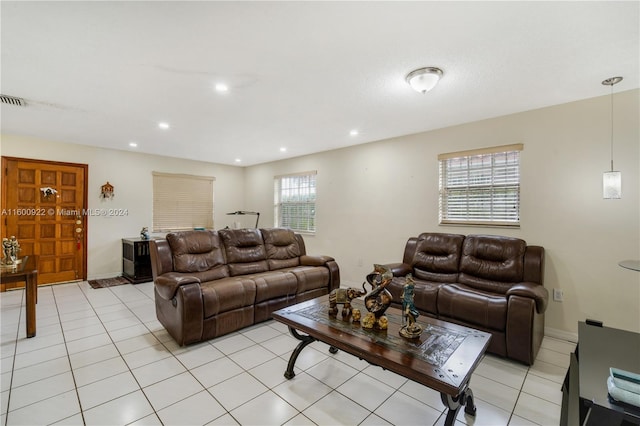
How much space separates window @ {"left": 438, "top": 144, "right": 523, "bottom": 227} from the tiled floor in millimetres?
1466

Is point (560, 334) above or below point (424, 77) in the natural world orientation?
below

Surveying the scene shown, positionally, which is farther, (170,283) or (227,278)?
(227,278)

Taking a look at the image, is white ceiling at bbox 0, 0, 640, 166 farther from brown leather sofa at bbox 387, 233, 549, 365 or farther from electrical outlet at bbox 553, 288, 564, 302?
electrical outlet at bbox 553, 288, 564, 302

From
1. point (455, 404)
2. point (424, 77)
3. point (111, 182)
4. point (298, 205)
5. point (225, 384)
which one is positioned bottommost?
point (225, 384)

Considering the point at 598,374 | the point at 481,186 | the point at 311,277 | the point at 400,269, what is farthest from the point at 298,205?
the point at 598,374

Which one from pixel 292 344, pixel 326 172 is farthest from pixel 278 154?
pixel 292 344

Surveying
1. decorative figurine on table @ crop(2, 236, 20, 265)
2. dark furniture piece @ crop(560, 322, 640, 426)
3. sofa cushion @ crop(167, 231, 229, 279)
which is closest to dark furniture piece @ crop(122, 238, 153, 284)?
decorative figurine on table @ crop(2, 236, 20, 265)

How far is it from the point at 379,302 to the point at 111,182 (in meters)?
5.56

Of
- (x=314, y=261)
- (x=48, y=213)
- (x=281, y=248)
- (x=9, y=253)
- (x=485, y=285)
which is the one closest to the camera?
(x=485, y=285)

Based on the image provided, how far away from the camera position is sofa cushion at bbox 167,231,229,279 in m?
3.26

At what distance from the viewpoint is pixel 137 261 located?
502 centimetres

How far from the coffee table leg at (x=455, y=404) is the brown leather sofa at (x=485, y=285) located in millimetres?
894

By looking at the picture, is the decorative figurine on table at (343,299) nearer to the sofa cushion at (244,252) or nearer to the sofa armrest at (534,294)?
the sofa armrest at (534,294)

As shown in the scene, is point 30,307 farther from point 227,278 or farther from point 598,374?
point 598,374
